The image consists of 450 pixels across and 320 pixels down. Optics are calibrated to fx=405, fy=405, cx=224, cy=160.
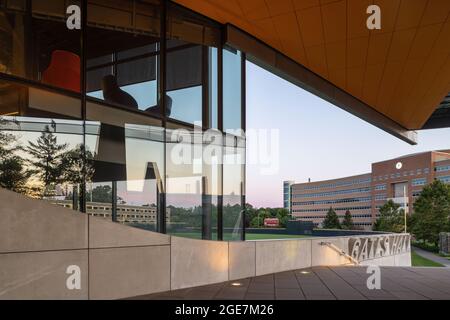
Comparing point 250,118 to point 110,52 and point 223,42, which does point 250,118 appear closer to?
point 223,42

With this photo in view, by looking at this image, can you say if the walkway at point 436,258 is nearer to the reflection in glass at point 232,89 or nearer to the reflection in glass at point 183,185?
the reflection in glass at point 232,89

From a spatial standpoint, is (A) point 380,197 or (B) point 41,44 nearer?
(B) point 41,44

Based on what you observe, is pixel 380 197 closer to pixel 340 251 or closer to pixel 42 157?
pixel 340 251

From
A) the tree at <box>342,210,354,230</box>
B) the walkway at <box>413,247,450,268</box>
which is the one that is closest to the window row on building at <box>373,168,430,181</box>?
the tree at <box>342,210,354,230</box>

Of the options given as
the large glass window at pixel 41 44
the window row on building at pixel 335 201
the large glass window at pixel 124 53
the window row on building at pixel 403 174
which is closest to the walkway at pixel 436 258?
the large glass window at pixel 124 53

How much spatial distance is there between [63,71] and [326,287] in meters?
7.36

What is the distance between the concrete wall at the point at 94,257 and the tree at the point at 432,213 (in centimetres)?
6622

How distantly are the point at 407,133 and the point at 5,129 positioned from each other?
21.3m

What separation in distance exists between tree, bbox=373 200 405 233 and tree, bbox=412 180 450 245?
9.54 meters

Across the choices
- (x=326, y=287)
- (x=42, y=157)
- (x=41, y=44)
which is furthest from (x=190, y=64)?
(x=326, y=287)

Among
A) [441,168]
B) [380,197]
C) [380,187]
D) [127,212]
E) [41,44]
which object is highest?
[441,168]

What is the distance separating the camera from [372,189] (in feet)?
473

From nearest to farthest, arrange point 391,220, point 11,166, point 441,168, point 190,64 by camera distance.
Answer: point 11,166
point 190,64
point 391,220
point 441,168

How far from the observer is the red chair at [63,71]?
7.98 m
